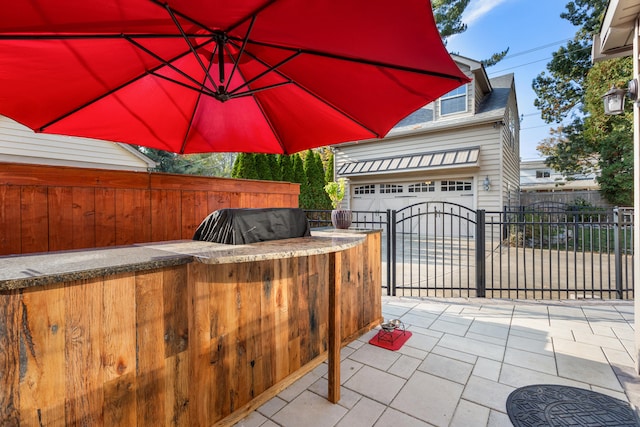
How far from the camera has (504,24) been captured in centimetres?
1420

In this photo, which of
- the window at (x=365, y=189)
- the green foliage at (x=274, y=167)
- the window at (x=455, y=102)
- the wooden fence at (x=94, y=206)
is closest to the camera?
the wooden fence at (x=94, y=206)

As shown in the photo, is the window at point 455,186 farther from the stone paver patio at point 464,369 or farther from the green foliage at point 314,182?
the stone paver patio at point 464,369

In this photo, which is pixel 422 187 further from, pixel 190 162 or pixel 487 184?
pixel 190 162

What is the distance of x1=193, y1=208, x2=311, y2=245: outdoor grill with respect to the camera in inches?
68.5

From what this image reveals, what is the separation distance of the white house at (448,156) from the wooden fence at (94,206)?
7.55 meters

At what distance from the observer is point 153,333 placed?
1.39m

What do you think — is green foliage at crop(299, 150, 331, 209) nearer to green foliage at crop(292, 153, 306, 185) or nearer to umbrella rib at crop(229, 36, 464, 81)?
green foliage at crop(292, 153, 306, 185)

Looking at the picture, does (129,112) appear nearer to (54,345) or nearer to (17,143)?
(54,345)

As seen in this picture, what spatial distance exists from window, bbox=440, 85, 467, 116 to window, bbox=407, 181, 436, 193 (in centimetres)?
229

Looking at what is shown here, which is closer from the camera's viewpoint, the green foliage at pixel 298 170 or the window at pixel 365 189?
the green foliage at pixel 298 170

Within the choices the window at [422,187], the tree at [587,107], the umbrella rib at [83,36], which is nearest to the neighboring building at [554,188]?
the tree at [587,107]

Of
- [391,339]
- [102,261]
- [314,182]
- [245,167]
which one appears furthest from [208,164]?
[102,261]

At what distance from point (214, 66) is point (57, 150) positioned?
6346mm

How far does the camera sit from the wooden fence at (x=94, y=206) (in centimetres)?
190
